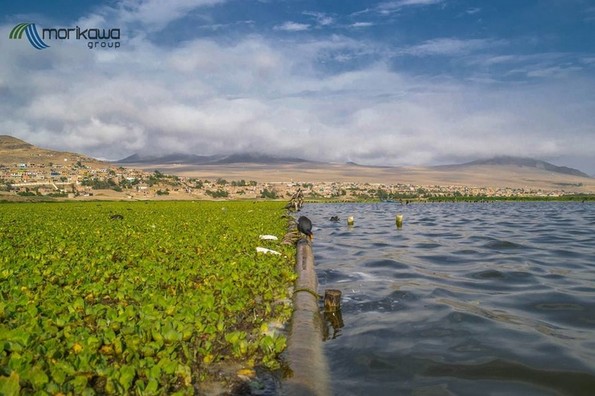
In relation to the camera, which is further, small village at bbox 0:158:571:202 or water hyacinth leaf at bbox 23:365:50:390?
small village at bbox 0:158:571:202

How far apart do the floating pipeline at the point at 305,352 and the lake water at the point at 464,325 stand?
12.3 inches

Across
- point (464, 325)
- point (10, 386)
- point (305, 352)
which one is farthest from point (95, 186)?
point (10, 386)

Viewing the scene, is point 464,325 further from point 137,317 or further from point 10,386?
point 10,386

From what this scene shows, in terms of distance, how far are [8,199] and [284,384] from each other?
69.0 meters

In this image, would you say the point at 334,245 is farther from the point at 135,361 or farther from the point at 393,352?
the point at 135,361

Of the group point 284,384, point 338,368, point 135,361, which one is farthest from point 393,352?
point 135,361

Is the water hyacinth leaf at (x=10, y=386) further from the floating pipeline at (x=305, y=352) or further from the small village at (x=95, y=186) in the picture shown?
the small village at (x=95, y=186)

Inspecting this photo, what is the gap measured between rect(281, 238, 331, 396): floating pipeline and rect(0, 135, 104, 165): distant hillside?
15290 centimetres

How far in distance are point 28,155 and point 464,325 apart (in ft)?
578

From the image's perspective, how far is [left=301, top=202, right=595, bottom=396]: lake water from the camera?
6.10 metres

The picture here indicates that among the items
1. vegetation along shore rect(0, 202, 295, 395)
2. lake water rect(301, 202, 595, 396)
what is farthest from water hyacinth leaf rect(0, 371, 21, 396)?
lake water rect(301, 202, 595, 396)

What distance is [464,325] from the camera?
8477 millimetres

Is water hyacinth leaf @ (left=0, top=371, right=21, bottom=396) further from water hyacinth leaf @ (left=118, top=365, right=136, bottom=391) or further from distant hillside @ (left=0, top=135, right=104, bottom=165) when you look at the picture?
distant hillside @ (left=0, top=135, right=104, bottom=165)

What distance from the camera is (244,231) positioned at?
20.2 meters
